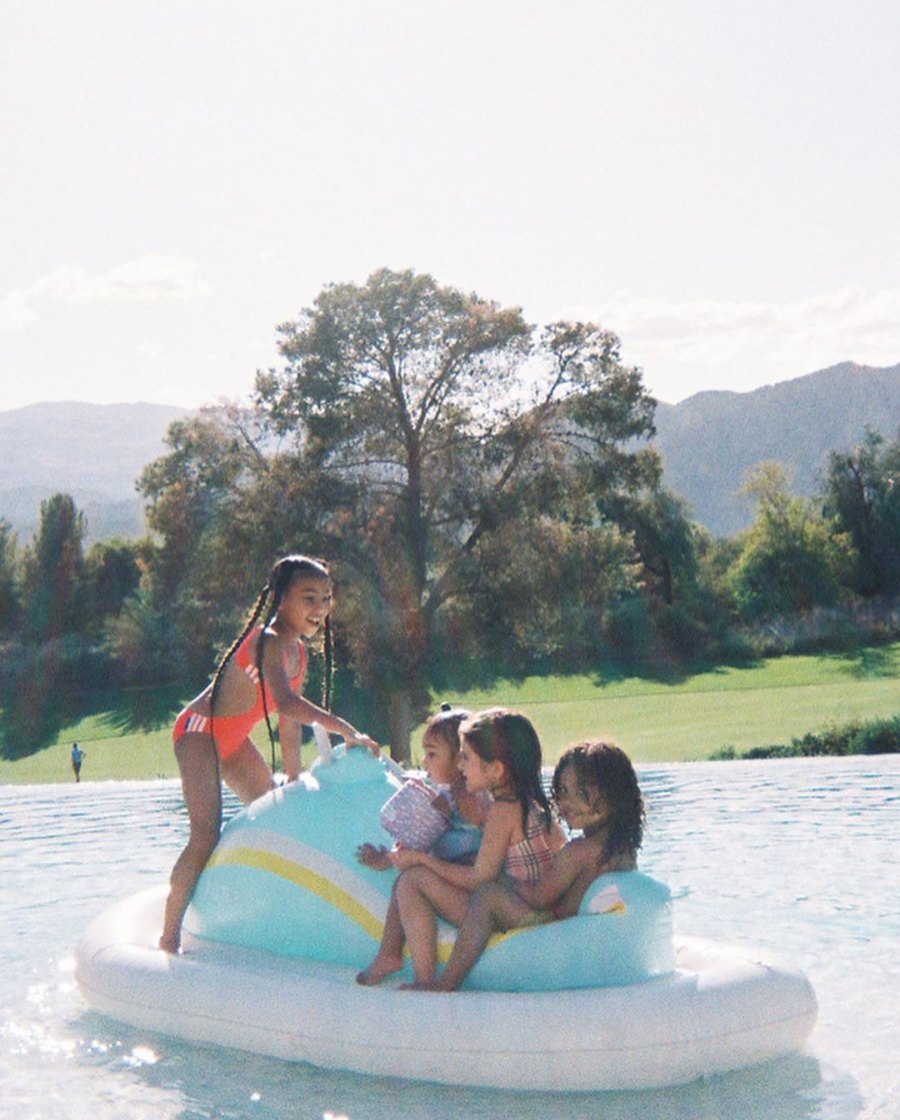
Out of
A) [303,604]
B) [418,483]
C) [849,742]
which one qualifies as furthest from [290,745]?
[418,483]

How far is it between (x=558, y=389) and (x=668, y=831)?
15.4 meters

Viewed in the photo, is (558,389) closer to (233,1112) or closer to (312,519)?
(312,519)

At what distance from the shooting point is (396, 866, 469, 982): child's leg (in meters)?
5.02

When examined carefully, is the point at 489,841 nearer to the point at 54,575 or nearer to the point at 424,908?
the point at 424,908

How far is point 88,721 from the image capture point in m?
34.7

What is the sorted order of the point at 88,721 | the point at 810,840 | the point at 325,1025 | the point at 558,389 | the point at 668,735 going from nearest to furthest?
1. the point at 325,1025
2. the point at 810,840
3. the point at 668,735
4. the point at 558,389
5. the point at 88,721

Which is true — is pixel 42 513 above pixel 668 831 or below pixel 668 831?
above

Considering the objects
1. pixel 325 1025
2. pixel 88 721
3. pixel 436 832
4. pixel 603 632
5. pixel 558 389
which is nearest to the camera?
pixel 325 1025

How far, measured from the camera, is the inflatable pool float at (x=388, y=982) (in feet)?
15.0

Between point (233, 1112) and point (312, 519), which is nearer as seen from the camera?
point (233, 1112)

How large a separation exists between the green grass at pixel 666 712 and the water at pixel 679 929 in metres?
8.25

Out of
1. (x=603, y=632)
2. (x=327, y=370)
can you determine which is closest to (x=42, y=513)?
(x=603, y=632)

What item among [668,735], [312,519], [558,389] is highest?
[558,389]

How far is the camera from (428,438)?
25141 mm
